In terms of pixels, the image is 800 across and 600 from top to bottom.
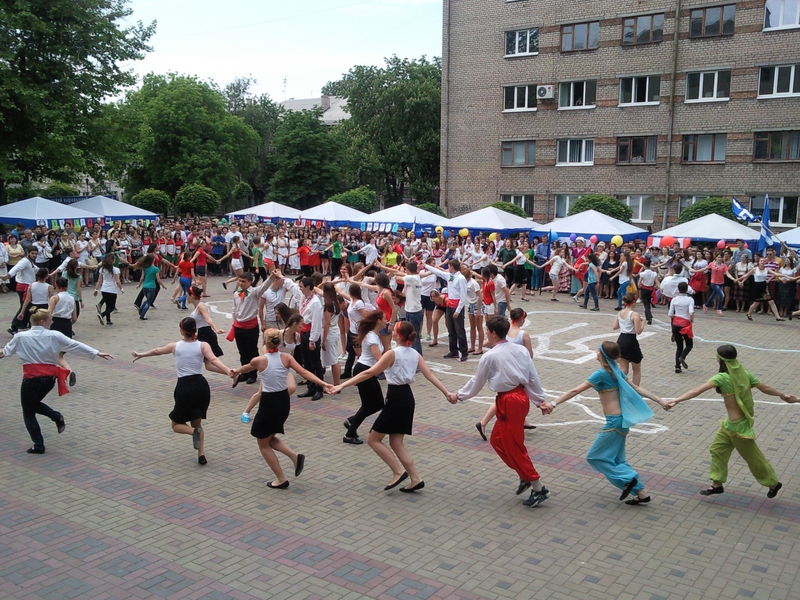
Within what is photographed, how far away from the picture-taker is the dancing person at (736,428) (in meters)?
7.07

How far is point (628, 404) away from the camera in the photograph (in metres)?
7.03

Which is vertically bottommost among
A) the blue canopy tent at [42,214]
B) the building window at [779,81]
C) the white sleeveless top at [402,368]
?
the white sleeveless top at [402,368]

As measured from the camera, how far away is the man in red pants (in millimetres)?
6973

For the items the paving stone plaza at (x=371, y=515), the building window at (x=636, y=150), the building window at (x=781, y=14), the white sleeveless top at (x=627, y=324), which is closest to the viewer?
the paving stone plaza at (x=371, y=515)

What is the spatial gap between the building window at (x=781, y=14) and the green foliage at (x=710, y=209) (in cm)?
864

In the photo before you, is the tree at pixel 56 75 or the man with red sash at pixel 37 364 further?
the tree at pixel 56 75

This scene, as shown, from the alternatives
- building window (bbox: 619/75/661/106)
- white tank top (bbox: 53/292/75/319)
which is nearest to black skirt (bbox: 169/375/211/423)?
white tank top (bbox: 53/292/75/319)

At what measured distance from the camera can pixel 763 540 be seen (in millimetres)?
6320

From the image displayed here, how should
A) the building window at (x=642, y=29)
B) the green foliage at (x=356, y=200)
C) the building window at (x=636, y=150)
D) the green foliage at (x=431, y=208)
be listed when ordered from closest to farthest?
the building window at (x=642, y=29) < the building window at (x=636, y=150) < the green foliage at (x=431, y=208) < the green foliage at (x=356, y=200)

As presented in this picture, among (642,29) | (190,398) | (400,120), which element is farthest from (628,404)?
(400,120)

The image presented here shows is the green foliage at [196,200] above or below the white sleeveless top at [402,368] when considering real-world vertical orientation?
above

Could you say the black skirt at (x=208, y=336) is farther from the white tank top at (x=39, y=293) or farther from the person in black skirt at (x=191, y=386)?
the white tank top at (x=39, y=293)

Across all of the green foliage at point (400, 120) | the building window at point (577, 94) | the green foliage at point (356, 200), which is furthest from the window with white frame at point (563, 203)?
the green foliage at point (400, 120)

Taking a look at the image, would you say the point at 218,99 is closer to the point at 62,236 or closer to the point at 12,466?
the point at 62,236
